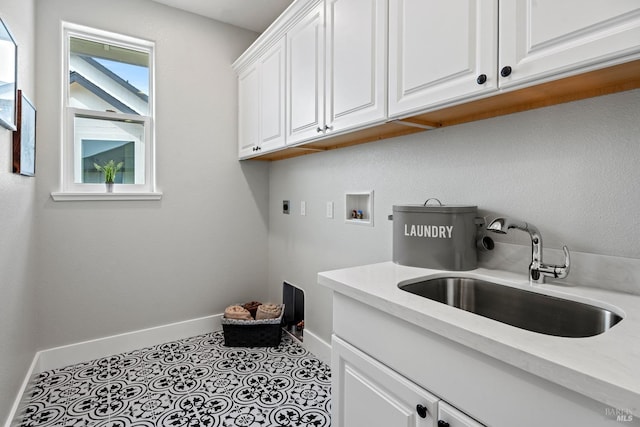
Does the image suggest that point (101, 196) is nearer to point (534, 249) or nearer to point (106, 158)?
point (106, 158)

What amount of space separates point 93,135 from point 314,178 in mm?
1726

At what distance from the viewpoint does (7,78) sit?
1428 mm

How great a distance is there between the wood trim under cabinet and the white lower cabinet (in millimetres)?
974

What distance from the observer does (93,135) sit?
8.26 ft

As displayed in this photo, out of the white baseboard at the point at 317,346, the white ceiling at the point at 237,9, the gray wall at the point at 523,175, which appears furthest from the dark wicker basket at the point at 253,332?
the white ceiling at the point at 237,9

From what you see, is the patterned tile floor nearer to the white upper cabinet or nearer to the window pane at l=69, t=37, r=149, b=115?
the white upper cabinet

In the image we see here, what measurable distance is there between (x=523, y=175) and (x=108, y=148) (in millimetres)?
2801

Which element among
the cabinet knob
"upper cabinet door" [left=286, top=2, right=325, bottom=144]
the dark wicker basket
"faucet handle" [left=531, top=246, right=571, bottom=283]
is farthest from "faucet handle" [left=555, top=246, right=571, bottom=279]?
the dark wicker basket

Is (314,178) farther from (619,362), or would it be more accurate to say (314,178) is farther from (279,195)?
(619,362)

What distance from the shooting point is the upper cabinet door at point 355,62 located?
1.45 metres

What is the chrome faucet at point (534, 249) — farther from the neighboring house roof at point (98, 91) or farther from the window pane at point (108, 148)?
the neighboring house roof at point (98, 91)

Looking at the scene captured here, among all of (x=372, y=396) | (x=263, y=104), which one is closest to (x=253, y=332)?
(x=372, y=396)

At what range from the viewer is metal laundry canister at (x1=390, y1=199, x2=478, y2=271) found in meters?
1.34

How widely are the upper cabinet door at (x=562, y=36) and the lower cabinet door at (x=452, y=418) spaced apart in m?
0.95
